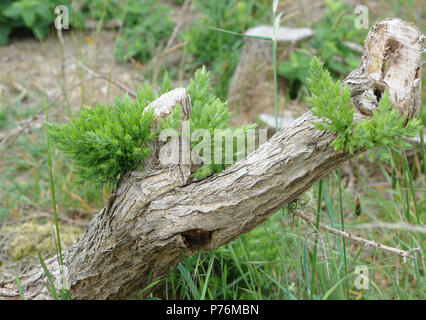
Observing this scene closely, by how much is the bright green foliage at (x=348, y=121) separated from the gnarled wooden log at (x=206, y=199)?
0.06 m

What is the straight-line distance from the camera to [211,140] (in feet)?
4.66

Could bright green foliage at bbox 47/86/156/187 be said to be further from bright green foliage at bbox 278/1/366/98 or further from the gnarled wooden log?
bright green foliage at bbox 278/1/366/98

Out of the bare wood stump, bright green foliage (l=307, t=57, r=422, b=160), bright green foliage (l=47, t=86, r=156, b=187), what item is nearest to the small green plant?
bright green foliage (l=47, t=86, r=156, b=187)

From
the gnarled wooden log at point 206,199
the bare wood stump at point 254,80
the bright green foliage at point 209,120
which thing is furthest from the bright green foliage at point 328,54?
the gnarled wooden log at point 206,199

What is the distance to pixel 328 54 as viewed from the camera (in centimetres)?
345

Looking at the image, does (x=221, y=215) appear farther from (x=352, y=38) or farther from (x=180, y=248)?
(x=352, y=38)

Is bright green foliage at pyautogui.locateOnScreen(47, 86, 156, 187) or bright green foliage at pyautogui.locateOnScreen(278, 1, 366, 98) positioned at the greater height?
bright green foliage at pyautogui.locateOnScreen(278, 1, 366, 98)

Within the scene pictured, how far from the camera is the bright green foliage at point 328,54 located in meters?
3.44

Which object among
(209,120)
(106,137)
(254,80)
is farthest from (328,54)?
(106,137)

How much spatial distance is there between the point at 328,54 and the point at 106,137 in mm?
2589

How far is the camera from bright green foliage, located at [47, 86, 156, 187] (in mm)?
1321

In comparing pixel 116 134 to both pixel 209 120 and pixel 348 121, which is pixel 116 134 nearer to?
pixel 209 120

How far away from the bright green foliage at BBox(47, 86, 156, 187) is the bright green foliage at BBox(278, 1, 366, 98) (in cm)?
221
